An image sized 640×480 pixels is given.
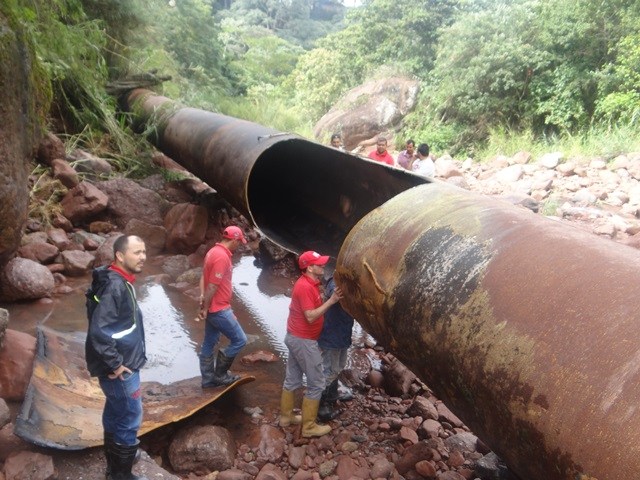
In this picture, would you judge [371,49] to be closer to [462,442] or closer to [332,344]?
[332,344]

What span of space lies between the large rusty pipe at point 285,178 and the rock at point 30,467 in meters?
2.62

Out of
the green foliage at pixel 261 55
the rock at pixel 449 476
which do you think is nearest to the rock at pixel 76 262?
the rock at pixel 449 476

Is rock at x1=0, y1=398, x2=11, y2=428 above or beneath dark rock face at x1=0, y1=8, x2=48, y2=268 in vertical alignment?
beneath

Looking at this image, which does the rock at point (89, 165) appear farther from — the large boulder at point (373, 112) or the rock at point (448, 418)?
the large boulder at point (373, 112)

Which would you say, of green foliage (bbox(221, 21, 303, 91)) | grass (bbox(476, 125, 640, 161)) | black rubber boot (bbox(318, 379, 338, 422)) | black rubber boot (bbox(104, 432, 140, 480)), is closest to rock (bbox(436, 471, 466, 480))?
black rubber boot (bbox(318, 379, 338, 422))

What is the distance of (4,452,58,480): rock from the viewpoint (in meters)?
2.51

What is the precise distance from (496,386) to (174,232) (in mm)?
5946

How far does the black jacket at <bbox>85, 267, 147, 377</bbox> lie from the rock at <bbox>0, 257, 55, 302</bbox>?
2.80 meters

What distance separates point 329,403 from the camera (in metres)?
3.96

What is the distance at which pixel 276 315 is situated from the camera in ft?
18.6

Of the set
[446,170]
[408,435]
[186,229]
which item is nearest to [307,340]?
[408,435]

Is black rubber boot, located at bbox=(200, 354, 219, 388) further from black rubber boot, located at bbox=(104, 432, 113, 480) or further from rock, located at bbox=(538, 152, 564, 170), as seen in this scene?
rock, located at bbox=(538, 152, 564, 170)

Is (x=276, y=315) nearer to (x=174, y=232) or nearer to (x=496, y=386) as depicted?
(x=174, y=232)

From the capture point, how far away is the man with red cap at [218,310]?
148 inches
